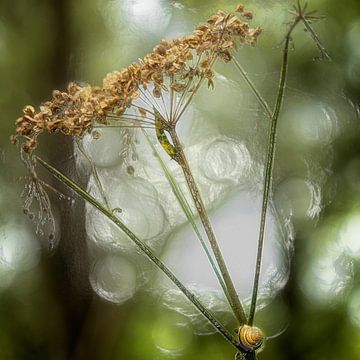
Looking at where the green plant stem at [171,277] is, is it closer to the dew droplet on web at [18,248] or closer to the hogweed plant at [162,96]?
the hogweed plant at [162,96]

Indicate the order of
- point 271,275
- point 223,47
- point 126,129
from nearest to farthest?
point 223,47, point 126,129, point 271,275

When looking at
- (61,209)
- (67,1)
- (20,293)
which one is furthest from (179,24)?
(20,293)

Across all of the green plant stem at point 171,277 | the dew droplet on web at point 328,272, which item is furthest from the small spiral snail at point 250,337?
the dew droplet on web at point 328,272

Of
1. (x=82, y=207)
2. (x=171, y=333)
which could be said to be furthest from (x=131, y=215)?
(x=171, y=333)

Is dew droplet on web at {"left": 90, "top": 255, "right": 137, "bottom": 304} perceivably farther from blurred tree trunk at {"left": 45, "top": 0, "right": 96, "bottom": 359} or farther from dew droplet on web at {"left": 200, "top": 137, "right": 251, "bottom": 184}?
dew droplet on web at {"left": 200, "top": 137, "right": 251, "bottom": 184}

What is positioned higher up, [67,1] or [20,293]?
[67,1]

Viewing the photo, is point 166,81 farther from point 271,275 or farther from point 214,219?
point 271,275
